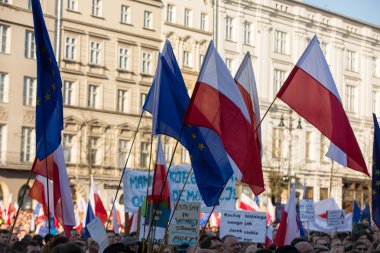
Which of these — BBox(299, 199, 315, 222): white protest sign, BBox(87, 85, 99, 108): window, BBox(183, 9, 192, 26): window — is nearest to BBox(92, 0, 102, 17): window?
BBox(87, 85, 99, 108): window

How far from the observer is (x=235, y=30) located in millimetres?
55188

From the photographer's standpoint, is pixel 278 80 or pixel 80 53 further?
pixel 278 80

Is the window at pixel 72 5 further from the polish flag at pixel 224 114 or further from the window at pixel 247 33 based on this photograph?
the polish flag at pixel 224 114

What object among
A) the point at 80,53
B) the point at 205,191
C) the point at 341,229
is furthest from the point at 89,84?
the point at 205,191

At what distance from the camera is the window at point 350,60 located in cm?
6378

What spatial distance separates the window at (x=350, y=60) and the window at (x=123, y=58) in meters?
20.1

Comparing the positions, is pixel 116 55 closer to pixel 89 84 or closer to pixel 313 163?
pixel 89 84

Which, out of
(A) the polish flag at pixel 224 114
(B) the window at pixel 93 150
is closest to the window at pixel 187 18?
(B) the window at pixel 93 150

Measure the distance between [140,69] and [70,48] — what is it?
4.82 m

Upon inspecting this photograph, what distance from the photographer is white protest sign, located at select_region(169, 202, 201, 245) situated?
13.5 m

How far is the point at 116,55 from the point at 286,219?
33.3 metres

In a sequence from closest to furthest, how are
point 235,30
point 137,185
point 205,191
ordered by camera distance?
1. point 205,191
2. point 137,185
3. point 235,30

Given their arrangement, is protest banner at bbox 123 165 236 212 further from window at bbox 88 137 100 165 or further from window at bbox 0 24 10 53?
window at bbox 88 137 100 165

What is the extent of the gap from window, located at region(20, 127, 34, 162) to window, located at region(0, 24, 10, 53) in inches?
146
